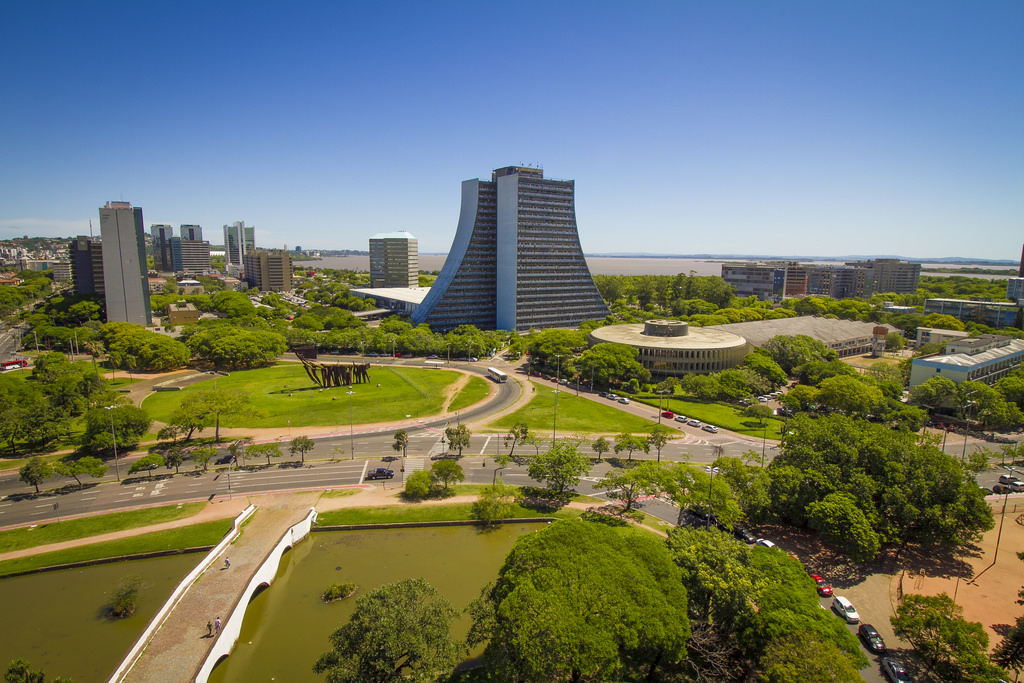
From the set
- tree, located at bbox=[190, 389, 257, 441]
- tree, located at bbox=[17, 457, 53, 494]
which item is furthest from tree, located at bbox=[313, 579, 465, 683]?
tree, located at bbox=[190, 389, 257, 441]

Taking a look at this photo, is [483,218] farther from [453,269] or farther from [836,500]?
[836,500]

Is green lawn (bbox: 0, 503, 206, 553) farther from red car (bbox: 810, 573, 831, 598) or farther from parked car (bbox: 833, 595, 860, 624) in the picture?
parked car (bbox: 833, 595, 860, 624)

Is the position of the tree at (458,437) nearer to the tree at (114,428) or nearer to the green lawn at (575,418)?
the green lawn at (575,418)

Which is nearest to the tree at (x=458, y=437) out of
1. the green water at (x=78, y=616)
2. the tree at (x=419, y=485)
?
the tree at (x=419, y=485)

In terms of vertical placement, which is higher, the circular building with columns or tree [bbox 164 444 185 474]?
the circular building with columns

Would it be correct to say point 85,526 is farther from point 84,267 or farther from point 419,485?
point 84,267
